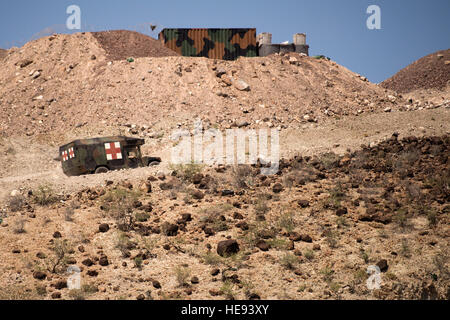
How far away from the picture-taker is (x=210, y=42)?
36281mm

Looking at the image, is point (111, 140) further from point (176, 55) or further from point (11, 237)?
point (176, 55)

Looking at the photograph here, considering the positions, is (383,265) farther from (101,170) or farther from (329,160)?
(101,170)

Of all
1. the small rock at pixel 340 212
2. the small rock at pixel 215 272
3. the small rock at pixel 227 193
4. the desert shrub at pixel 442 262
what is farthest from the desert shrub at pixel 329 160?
the small rock at pixel 215 272

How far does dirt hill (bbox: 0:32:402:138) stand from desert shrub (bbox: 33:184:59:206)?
11.7 m

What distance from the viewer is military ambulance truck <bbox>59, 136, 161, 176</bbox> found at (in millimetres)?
19016

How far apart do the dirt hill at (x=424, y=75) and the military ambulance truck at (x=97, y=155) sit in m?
30.8

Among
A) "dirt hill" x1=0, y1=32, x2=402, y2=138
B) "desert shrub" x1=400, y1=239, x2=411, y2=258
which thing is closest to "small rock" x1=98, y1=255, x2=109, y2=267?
"desert shrub" x1=400, y1=239, x2=411, y2=258

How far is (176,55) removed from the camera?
35688 mm

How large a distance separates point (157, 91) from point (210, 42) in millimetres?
7463

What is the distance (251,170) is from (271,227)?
508 centimetres

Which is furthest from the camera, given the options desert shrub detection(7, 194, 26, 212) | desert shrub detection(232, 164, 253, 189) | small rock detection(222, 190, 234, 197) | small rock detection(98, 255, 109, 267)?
desert shrub detection(232, 164, 253, 189)

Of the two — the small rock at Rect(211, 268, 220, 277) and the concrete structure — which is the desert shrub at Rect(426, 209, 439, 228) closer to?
the small rock at Rect(211, 268, 220, 277)

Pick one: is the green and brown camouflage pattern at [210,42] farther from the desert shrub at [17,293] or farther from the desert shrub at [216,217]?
the desert shrub at [17,293]
